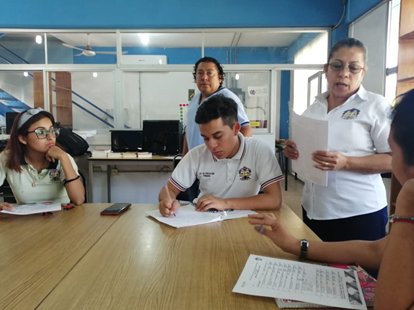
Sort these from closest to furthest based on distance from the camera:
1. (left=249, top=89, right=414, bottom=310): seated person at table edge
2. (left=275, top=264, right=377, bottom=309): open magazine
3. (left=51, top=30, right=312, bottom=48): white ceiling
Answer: (left=249, top=89, right=414, bottom=310): seated person at table edge → (left=275, top=264, right=377, bottom=309): open magazine → (left=51, top=30, right=312, bottom=48): white ceiling

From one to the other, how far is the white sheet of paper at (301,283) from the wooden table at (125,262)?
0.12 ft

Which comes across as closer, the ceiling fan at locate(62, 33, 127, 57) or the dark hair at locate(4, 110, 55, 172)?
the dark hair at locate(4, 110, 55, 172)

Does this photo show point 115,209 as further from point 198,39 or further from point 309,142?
point 198,39

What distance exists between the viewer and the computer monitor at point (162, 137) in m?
4.18

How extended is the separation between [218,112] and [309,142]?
449 millimetres

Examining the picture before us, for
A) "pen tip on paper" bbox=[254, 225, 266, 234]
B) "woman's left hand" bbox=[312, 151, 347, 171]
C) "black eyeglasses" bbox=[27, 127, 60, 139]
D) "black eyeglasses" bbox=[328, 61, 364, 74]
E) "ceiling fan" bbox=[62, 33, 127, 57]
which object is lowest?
"pen tip on paper" bbox=[254, 225, 266, 234]

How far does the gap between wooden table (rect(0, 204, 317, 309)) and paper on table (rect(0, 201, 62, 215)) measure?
3cm

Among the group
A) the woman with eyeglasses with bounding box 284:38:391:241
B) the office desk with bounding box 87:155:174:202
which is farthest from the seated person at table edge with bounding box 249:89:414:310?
the office desk with bounding box 87:155:174:202

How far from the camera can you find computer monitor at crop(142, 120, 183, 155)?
4176mm

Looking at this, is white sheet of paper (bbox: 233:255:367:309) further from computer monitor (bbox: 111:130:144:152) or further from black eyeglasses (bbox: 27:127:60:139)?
computer monitor (bbox: 111:130:144:152)

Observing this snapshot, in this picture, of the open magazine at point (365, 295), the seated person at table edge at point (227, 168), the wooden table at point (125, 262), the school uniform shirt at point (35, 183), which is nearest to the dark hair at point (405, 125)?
the open magazine at point (365, 295)

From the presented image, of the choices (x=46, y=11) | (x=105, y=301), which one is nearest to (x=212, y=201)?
(x=105, y=301)

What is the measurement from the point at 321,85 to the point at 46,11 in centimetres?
420

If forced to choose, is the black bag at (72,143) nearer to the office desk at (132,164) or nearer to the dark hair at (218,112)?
the office desk at (132,164)
